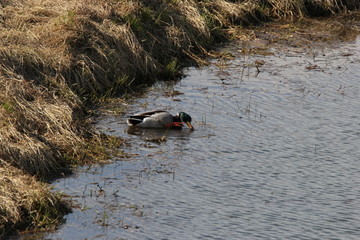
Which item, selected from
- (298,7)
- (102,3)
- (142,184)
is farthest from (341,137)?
(298,7)

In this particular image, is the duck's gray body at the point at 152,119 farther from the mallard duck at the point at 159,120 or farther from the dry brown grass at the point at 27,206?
the dry brown grass at the point at 27,206

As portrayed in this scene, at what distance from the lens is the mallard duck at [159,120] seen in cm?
1330

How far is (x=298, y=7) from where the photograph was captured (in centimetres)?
2103

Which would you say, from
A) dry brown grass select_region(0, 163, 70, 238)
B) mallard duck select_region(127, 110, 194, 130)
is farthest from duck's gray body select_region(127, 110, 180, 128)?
dry brown grass select_region(0, 163, 70, 238)

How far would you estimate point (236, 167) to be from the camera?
37.9 feet

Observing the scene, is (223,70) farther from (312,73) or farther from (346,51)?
(346,51)

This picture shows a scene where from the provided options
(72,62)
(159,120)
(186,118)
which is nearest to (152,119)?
(159,120)

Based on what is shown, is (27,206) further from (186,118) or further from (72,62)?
(72,62)

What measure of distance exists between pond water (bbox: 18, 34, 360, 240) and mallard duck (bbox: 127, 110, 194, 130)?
0.17 m

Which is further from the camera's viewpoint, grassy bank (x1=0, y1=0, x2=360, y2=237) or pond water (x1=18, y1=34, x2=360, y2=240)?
grassy bank (x1=0, y1=0, x2=360, y2=237)

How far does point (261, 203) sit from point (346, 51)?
9477mm

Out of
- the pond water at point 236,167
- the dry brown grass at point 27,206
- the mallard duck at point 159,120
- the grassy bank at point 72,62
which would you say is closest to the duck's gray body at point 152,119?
the mallard duck at point 159,120

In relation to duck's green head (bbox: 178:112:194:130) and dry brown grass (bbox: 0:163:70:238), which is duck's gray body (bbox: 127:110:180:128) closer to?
duck's green head (bbox: 178:112:194:130)

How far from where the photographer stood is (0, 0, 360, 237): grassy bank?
34.1 feet
